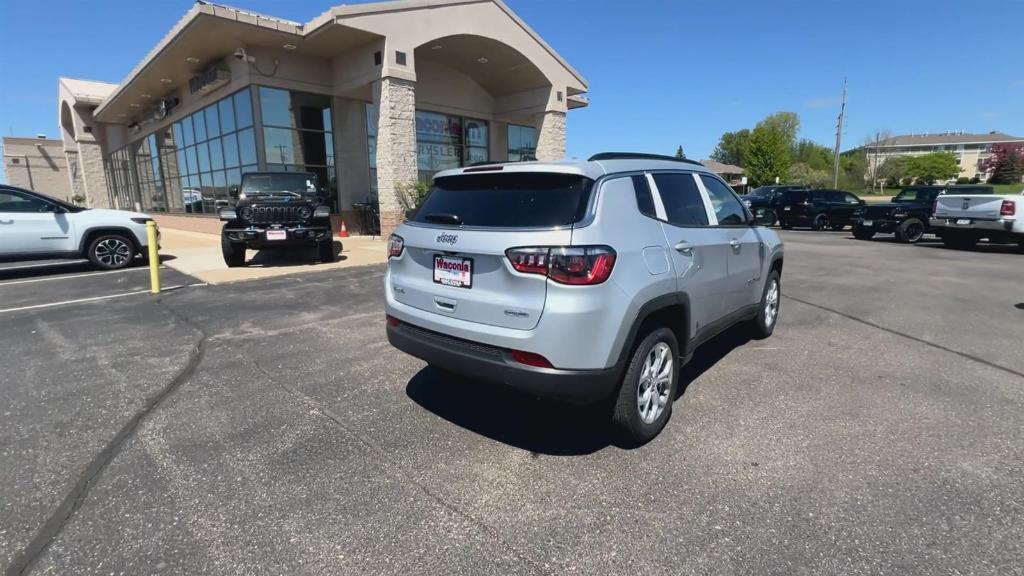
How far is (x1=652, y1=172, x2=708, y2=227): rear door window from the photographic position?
347 cm

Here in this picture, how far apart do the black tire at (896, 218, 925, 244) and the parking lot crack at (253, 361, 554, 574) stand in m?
18.1

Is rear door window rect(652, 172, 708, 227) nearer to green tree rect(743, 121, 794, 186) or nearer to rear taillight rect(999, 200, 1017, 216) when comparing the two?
rear taillight rect(999, 200, 1017, 216)

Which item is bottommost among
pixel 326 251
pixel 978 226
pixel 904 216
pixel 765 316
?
pixel 765 316

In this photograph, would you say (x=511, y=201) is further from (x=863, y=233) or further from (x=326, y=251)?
(x=863, y=233)

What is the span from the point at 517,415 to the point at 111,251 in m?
10.4

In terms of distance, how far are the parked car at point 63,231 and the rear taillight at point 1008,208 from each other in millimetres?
18840

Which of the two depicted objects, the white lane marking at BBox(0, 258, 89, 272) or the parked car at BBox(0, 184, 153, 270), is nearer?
the parked car at BBox(0, 184, 153, 270)

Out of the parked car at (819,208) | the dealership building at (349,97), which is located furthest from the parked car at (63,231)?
the parked car at (819,208)

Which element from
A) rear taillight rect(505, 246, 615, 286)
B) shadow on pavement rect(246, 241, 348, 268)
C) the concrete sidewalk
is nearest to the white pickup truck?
the concrete sidewalk

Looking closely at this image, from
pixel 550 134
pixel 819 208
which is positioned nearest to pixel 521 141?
pixel 550 134

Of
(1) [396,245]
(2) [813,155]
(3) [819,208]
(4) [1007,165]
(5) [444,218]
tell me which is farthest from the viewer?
(2) [813,155]

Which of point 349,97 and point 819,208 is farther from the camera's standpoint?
point 819,208

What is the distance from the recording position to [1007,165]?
239 ft

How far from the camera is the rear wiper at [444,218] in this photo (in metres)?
3.19
